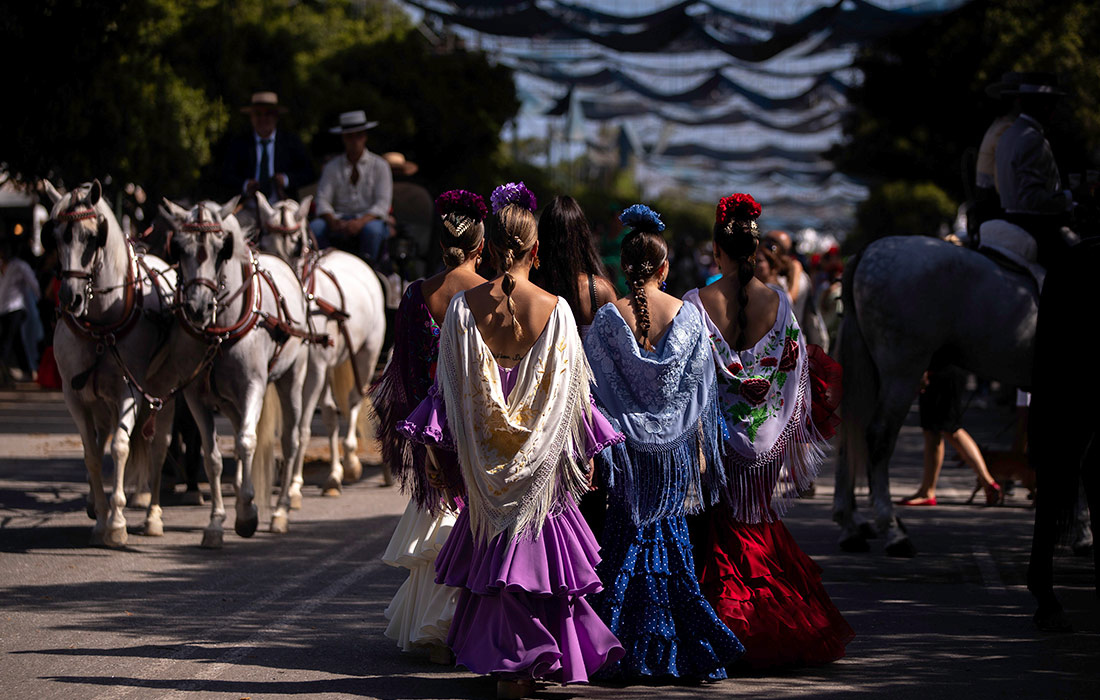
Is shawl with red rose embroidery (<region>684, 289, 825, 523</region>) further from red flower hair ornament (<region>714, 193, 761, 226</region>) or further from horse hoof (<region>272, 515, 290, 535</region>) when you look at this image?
horse hoof (<region>272, 515, 290, 535</region>)

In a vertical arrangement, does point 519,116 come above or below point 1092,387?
above

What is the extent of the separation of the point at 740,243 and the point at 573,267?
0.92 meters

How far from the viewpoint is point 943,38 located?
3478cm

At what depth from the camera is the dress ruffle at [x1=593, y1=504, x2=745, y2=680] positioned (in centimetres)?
632

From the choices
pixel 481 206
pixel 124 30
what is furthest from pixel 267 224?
pixel 124 30

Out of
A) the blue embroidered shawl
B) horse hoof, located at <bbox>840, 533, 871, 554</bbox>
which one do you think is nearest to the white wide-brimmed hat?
horse hoof, located at <bbox>840, 533, 871, 554</bbox>

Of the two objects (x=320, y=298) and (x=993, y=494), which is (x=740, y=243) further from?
(x=993, y=494)

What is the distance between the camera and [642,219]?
6727 mm

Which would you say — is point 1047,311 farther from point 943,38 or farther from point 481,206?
point 943,38

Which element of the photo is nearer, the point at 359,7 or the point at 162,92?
the point at 162,92

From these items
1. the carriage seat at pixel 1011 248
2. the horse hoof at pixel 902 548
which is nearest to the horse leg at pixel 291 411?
the horse hoof at pixel 902 548

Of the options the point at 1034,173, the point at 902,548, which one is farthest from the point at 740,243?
the point at 1034,173

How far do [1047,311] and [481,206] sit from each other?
3.38m

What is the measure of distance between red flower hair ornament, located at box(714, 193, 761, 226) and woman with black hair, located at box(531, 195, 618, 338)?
0.78 metres
